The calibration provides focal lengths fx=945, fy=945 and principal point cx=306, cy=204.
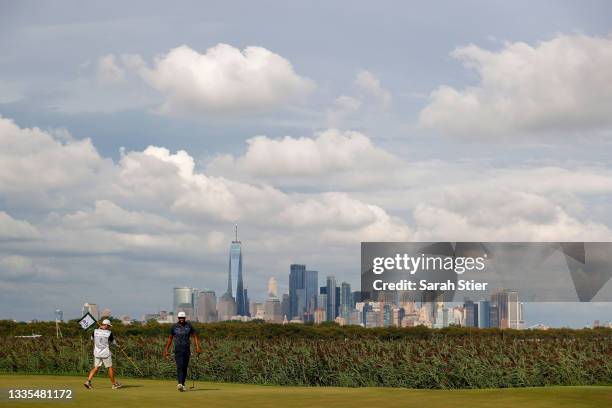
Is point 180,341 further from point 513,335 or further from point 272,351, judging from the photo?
point 513,335

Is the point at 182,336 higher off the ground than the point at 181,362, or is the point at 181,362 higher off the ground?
the point at 182,336

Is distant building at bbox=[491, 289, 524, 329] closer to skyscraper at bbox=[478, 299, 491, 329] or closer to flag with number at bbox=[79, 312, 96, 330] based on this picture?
skyscraper at bbox=[478, 299, 491, 329]

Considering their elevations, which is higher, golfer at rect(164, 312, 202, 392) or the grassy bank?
→ golfer at rect(164, 312, 202, 392)

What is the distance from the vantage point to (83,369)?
143 ft

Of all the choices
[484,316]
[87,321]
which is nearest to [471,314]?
[484,316]

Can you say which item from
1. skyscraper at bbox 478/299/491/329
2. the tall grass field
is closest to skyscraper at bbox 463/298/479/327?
skyscraper at bbox 478/299/491/329

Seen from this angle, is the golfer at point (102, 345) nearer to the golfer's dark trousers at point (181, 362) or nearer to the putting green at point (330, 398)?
the putting green at point (330, 398)

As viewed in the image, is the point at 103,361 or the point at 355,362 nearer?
the point at 103,361

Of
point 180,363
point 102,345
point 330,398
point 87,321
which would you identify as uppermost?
point 87,321

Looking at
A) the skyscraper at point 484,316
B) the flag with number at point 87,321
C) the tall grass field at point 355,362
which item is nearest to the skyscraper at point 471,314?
the skyscraper at point 484,316

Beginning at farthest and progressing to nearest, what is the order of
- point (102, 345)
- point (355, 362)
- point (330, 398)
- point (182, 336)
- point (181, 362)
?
1. point (355, 362)
2. point (102, 345)
3. point (181, 362)
4. point (182, 336)
5. point (330, 398)

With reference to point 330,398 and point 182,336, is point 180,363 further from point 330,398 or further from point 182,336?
point 330,398

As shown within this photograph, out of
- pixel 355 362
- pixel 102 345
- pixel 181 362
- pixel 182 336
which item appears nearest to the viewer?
pixel 182 336

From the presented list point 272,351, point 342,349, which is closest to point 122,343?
point 272,351
